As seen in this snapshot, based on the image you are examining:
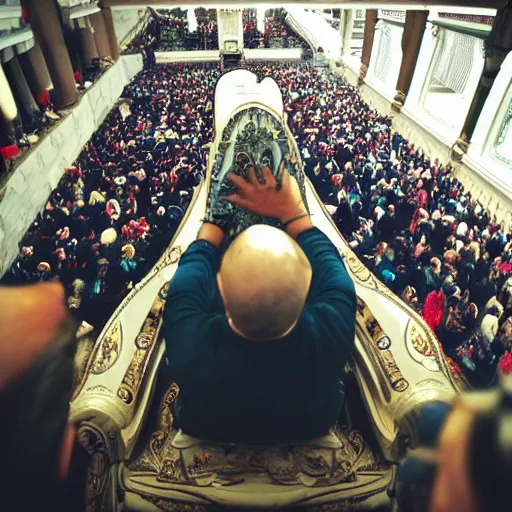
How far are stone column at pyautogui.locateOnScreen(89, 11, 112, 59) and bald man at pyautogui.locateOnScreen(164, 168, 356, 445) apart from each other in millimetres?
13628

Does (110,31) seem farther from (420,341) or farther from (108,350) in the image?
(420,341)

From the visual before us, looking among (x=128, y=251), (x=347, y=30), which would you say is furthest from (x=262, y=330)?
(x=347, y=30)

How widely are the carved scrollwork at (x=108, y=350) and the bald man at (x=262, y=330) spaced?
17.0 inches

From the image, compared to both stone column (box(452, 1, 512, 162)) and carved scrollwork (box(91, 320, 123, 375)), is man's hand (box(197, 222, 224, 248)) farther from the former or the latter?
stone column (box(452, 1, 512, 162))

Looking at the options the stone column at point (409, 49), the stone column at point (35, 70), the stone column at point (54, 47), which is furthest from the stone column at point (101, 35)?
the stone column at point (409, 49)

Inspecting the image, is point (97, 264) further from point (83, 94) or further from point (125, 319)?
point (83, 94)

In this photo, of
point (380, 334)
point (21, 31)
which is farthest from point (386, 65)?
point (380, 334)

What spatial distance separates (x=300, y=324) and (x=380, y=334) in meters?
0.92

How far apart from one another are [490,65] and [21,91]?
8.96m

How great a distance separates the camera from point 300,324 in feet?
3.78

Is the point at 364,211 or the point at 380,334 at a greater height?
the point at 380,334

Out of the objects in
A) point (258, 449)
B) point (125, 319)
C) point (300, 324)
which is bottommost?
point (258, 449)

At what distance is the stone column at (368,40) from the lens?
39.8 feet

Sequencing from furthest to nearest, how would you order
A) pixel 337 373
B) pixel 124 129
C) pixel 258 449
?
pixel 124 129 < pixel 258 449 < pixel 337 373
